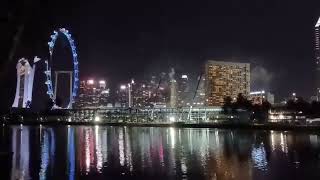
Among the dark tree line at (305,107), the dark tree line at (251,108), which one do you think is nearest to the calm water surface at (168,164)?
the dark tree line at (305,107)

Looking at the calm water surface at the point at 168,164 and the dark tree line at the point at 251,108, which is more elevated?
the dark tree line at the point at 251,108

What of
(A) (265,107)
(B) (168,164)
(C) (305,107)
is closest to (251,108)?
(A) (265,107)

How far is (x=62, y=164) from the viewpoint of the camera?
20938mm

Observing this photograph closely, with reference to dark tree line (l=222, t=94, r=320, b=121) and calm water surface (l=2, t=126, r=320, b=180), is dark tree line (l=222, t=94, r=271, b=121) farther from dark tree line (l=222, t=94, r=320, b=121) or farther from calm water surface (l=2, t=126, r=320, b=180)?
calm water surface (l=2, t=126, r=320, b=180)

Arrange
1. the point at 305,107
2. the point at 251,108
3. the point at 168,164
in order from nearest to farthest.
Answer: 1. the point at 168,164
2. the point at 305,107
3. the point at 251,108

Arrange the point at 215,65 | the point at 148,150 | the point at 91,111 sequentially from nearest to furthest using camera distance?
the point at 148,150
the point at 91,111
the point at 215,65

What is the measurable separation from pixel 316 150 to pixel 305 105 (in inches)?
2205

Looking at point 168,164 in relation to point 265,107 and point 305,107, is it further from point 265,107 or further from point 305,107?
point 265,107

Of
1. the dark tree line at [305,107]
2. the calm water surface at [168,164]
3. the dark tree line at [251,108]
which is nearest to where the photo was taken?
the calm water surface at [168,164]

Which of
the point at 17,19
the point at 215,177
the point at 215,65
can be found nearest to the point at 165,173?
the point at 215,177

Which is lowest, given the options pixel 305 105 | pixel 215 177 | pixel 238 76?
pixel 215 177

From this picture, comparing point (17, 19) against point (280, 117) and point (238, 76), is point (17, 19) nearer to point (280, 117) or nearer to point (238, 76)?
point (280, 117)

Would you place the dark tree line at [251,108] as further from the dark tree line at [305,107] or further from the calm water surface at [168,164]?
the calm water surface at [168,164]

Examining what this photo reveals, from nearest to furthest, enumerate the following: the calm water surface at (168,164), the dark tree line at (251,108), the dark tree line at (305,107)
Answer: the calm water surface at (168,164) → the dark tree line at (305,107) → the dark tree line at (251,108)
